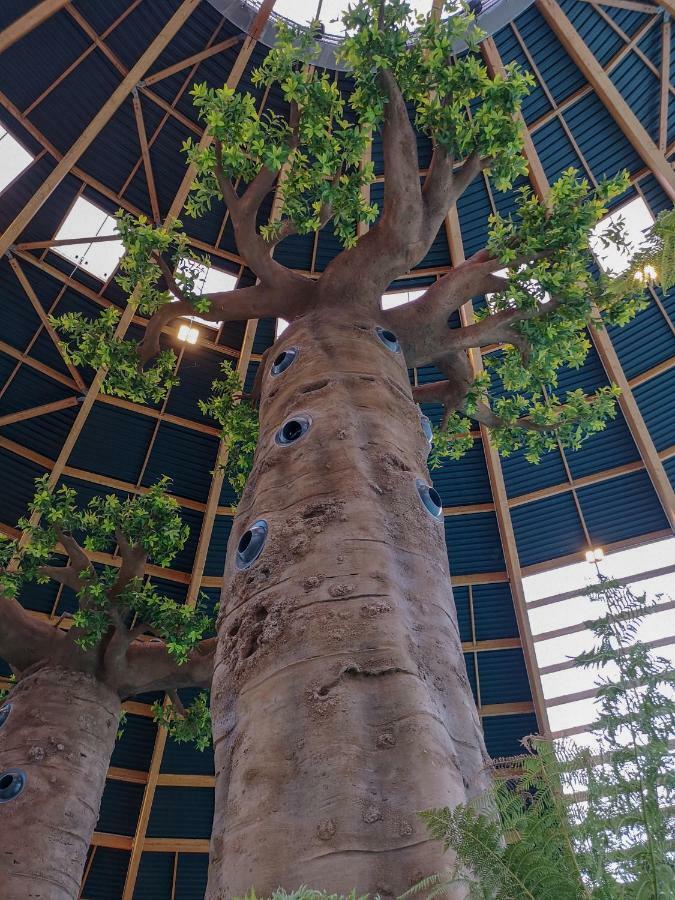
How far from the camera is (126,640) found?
8.97m

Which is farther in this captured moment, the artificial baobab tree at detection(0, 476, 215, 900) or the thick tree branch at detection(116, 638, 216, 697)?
the thick tree branch at detection(116, 638, 216, 697)

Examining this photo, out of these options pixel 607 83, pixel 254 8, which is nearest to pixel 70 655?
pixel 254 8

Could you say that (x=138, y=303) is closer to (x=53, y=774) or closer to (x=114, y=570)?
(x=114, y=570)

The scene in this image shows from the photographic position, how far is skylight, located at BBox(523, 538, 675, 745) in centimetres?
1457

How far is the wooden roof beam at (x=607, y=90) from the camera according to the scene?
12.8 meters

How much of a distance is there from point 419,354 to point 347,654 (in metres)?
4.31

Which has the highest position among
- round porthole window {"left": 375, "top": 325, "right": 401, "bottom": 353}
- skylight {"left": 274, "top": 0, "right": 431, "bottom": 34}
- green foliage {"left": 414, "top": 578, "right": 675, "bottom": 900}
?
skylight {"left": 274, "top": 0, "right": 431, "bottom": 34}

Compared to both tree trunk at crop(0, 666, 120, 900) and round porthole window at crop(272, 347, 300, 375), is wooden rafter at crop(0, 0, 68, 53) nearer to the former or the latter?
round porthole window at crop(272, 347, 300, 375)

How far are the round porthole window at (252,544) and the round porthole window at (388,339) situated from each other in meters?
2.29

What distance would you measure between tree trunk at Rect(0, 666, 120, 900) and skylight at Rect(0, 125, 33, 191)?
8844mm

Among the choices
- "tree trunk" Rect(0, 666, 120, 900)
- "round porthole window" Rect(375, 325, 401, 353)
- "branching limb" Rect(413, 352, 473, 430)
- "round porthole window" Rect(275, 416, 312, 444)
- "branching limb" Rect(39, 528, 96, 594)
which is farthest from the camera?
"branching limb" Rect(39, 528, 96, 594)

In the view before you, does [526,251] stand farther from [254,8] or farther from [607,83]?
[254,8]

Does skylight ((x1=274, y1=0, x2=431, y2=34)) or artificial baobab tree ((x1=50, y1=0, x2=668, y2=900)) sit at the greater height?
skylight ((x1=274, y1=0, x2=431, y2=34))

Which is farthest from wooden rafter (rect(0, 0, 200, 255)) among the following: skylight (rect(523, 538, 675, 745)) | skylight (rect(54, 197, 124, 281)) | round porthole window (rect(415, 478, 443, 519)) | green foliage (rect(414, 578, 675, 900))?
green foliage (rect(414, 578, 675, 900))
